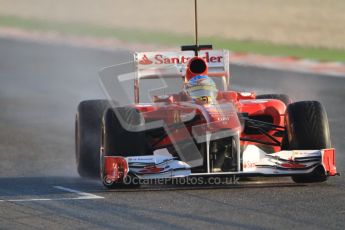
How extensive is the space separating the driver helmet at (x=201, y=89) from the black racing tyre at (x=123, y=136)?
0.84 metres

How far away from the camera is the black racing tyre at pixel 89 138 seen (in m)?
12.0

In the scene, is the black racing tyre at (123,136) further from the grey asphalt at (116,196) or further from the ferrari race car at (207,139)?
the grey asphalt at (116,196)

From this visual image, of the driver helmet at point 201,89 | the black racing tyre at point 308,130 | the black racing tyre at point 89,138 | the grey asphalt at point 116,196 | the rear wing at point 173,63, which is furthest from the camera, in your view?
the rear wing at point 173,63

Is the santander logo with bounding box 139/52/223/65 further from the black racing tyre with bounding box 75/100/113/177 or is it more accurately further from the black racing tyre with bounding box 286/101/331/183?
the black racing tyre with bounding box 286/101/331/183

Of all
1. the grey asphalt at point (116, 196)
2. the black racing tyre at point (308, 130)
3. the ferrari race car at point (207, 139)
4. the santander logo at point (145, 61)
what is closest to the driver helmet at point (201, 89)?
the ferrari race car at point (207, 139)

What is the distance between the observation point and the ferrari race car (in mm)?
10438

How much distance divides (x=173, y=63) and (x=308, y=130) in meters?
2.69

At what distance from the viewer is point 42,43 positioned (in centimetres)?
3466

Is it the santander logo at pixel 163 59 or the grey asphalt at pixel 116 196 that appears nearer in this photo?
the grey asphalt at pixel 116 196

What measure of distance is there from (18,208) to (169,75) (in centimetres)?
361

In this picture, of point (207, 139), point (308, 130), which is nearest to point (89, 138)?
point (207, 139)

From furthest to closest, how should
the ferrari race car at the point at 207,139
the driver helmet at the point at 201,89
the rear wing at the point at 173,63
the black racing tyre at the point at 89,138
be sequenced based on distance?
the rear wing at the point at 173,63, the black racing tyre at the point at 89,138, the driver helmet at the point at 201,89, the ferrari race car at the point at 207,139

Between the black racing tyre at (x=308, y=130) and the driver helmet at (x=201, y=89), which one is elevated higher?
the driver helmet at (x=201, y=89)

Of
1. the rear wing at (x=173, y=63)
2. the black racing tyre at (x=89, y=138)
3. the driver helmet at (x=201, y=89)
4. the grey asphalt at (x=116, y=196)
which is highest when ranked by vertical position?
the rear wing at (x=173, y=63)
